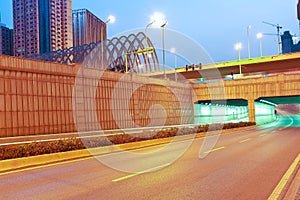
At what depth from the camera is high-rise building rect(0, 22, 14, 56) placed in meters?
145

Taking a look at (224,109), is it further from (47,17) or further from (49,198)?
(47,17)

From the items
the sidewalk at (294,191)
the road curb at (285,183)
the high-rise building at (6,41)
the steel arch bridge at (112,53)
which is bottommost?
the road curb at (285,183)

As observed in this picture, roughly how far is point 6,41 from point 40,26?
19854 millimetres

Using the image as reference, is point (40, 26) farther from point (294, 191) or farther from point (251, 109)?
point (294, 191)

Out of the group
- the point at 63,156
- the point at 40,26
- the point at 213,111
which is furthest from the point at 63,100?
the point at 40,26

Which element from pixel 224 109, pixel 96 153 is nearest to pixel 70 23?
pixel 224 109

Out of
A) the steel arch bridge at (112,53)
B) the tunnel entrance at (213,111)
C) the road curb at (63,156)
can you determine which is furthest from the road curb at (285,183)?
the steel arch bridge at (112,53)

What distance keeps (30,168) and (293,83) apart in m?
39.7

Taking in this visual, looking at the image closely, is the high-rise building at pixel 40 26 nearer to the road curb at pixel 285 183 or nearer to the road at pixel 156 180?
the road at pixel 156 180

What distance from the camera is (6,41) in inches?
5901

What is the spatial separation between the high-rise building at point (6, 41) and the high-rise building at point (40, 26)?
9452 millimetres

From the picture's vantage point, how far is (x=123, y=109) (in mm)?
35969

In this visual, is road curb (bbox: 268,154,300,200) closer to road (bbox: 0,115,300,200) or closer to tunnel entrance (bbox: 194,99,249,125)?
road (bbox: 0,115,300,200)

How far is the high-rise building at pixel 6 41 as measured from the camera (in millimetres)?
144750
